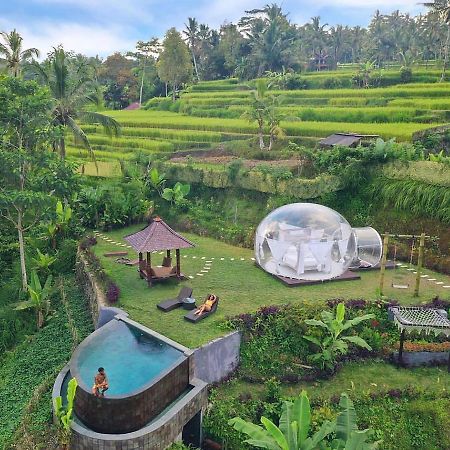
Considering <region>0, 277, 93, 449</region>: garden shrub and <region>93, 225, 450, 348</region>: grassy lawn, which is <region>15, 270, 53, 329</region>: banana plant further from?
<region>93, 225, 450, 348</region>: grassy lawn

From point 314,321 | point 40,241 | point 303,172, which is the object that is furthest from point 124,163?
point 314,321

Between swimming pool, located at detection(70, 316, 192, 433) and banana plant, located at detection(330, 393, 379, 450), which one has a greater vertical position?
swimming pool, located at detection(70, 316, 192, 433)

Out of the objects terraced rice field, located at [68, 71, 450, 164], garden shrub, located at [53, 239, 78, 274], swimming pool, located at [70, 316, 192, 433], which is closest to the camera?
swimming pool, located at [70, 316, 192, 433]

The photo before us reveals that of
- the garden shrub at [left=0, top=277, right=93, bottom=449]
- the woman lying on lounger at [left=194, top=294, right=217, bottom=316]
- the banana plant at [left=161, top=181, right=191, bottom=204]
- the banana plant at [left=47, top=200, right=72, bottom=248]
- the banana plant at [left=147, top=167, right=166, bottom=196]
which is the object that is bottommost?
the garden shrub at [left=0, top=277, right=93, bottom=449]

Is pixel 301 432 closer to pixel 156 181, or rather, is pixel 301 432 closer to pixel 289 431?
pixel 289 431

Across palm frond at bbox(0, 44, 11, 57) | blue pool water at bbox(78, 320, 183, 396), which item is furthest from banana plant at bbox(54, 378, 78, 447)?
palm frond at bbox(0, 44, 11, 57)

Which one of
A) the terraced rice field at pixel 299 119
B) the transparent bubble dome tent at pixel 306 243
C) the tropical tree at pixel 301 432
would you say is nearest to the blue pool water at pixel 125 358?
the tropical tree at pixel 301 432
